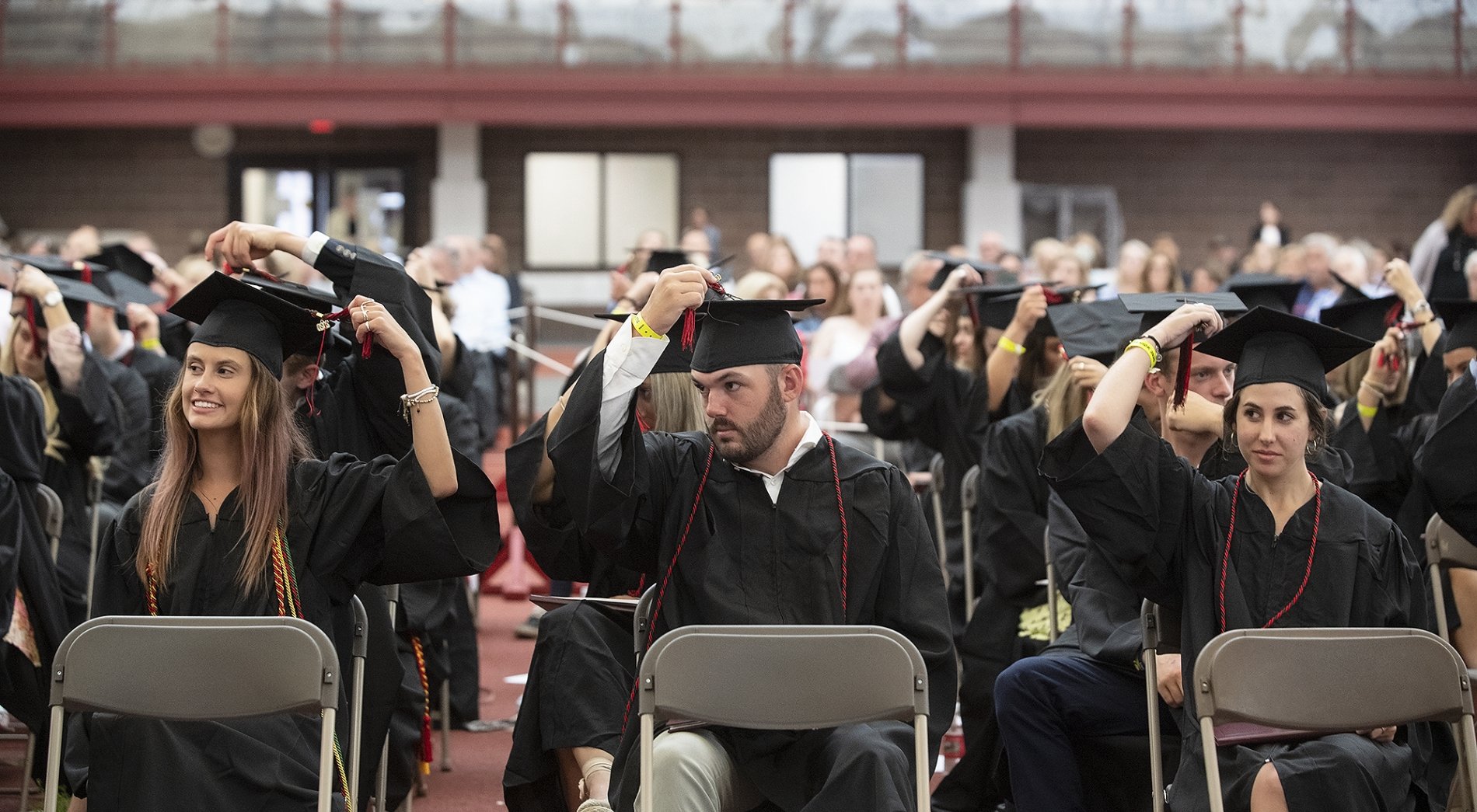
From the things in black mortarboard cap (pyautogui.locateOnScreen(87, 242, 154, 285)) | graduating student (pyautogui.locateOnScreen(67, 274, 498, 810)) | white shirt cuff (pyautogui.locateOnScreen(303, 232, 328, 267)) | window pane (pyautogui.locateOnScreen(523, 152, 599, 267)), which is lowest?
graduating student (pyautogui.locateOnScreen(67, 274, 498, 810))

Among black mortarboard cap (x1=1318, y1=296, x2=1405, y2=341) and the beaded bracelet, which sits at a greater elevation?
black mortarboard cap (x1=1318, y1=296, x2=1405, y2=341)

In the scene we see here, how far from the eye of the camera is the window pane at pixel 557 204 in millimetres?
19812

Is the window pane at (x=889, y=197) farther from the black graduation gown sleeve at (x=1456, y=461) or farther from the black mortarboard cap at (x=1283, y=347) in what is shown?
the black mortarboard cap at (x=1283, y=347)

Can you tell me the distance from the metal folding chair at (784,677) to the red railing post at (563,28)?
16.4 metres

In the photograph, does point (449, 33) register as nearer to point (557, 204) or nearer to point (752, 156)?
point (557, 204)

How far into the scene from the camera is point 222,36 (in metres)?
19.1

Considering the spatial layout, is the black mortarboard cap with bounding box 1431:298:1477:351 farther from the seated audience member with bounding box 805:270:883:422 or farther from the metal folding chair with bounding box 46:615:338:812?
the seated audience member with bounding box 805:270:883:422

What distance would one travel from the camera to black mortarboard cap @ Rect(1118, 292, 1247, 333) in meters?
4.25

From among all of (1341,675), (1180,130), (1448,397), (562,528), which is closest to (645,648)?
(562,528)

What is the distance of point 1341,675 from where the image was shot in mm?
3615

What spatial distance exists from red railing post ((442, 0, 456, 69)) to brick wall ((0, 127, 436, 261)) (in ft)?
3.92

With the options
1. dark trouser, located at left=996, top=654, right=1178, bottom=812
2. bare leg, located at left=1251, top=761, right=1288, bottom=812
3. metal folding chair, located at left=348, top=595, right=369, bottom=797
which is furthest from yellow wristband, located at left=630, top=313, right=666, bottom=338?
bare leg, located at left=1251, top=761, right=1288, bottom=812

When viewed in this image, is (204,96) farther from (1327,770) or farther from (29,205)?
(1327,770)

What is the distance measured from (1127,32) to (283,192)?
35.0 ft
